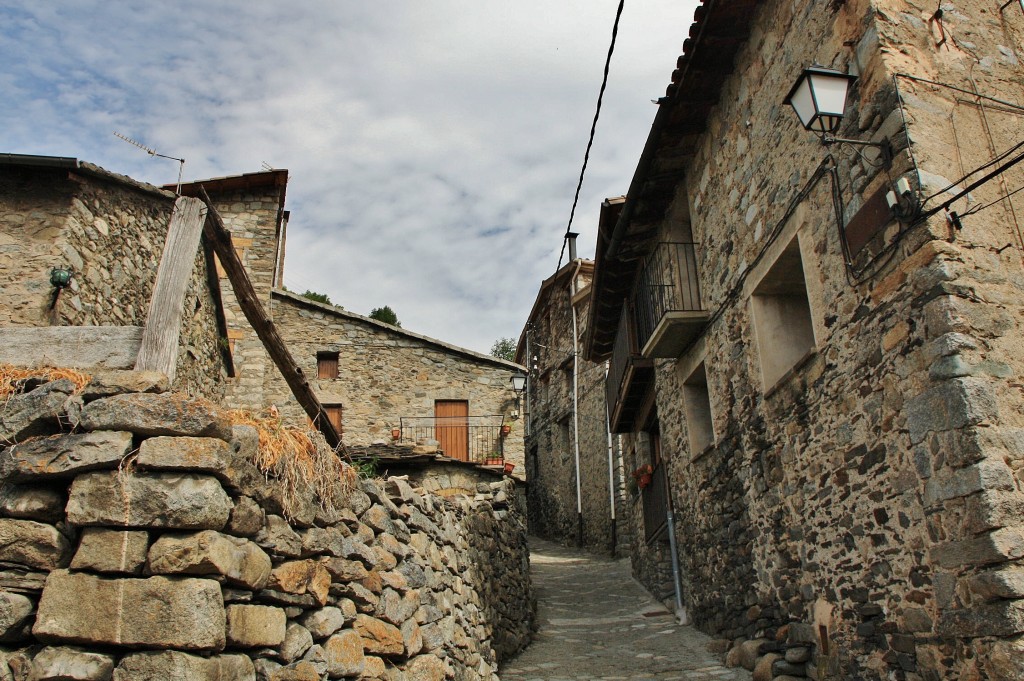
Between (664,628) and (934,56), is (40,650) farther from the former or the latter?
(664,628)

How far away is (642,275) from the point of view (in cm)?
980

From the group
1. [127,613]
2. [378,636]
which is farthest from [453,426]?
[127,613]

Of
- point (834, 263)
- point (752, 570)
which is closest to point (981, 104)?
point (834, 263)

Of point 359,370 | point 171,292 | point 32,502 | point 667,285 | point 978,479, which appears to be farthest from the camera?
point 359,370

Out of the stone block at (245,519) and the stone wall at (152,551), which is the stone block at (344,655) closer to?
the stone wall at (152,551)

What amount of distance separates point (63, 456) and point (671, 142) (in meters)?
6.81

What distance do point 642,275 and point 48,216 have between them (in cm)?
682

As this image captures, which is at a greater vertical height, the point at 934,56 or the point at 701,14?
the point at 701,14

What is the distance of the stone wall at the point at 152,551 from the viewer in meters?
2.90

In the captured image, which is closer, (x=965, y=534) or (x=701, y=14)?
(x=965, y=534)

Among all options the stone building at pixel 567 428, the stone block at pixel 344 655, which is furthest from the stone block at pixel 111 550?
the stone building at pixel 567 428

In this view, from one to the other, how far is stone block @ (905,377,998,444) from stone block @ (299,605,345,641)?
348cm

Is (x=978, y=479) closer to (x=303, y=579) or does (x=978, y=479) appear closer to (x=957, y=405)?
(x=957, y=405)

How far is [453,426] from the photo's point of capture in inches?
601
